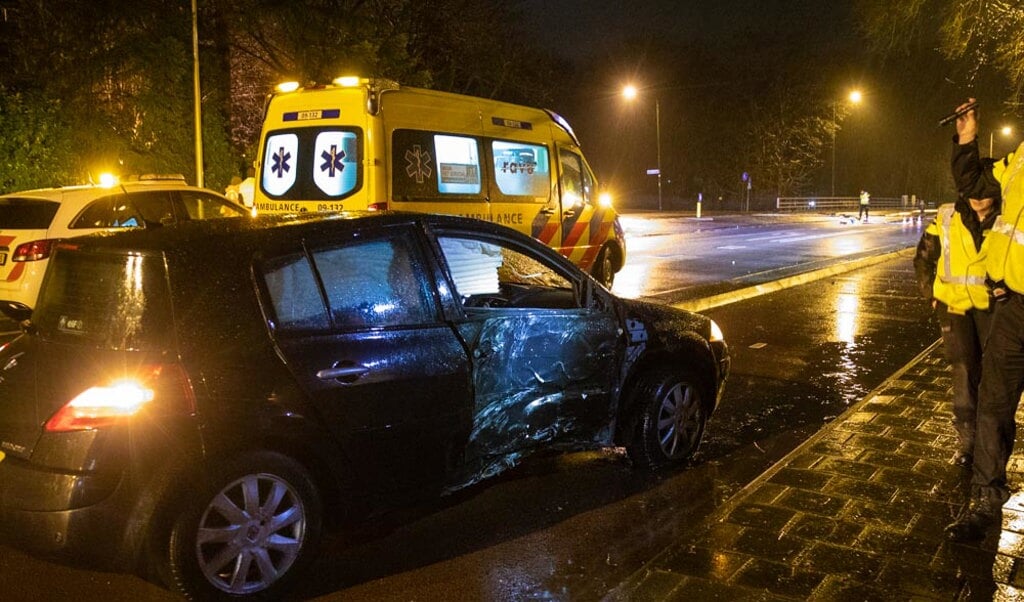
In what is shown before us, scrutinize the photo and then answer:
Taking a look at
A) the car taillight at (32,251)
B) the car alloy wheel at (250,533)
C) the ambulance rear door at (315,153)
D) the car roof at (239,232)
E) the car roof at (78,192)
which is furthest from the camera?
the car roof at (78,192)

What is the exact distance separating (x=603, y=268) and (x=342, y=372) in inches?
→ 379

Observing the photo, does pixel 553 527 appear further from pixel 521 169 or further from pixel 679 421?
pixel 521 169

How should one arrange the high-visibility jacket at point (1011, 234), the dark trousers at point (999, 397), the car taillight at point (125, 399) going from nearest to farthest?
the car taillight at point (125, 399) < the high-visibility jacket at point (1011, 234) < the dark trousers at point (999, 397)

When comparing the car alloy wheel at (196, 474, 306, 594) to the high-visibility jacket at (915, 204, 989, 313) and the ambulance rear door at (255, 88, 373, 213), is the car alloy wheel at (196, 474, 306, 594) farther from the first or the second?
the ambulance rear door at (255, 88, 373, 213)

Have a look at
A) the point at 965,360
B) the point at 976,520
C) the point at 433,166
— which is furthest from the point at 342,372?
the point at 433,166

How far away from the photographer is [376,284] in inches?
161

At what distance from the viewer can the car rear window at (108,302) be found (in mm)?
3508

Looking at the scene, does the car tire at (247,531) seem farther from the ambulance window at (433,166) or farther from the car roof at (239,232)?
the ambulance window at (433,166)

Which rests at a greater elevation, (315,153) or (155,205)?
(315,153)

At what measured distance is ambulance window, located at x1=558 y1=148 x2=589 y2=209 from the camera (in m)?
12.1

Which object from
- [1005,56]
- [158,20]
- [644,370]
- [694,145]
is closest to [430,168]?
[644,370]

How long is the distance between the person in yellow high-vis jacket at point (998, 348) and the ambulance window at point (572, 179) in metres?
7.80

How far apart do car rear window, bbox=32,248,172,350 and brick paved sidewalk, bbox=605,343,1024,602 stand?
7.24 ft

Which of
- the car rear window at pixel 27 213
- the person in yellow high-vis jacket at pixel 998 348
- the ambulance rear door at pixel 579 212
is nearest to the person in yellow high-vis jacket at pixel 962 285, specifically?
the person in yellow high-vis jacket at pixel 998 348
